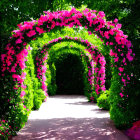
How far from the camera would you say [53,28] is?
18.2 feet

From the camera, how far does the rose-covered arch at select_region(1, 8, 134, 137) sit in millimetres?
5426

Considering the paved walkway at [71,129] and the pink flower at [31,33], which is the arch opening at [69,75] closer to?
the paved walkway at [71,129]

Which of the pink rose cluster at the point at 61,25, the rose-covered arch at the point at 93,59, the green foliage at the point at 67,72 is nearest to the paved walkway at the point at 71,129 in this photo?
the pink rose cluster at the point at 61,25

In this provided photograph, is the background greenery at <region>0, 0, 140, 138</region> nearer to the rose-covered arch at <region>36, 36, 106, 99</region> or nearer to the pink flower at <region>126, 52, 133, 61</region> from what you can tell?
the pink flower at <region>126, 52, 133, 61</region>

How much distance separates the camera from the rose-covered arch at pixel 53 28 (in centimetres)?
543

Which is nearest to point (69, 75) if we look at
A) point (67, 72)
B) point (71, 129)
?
point (67, 72)

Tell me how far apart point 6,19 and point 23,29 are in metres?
1.49

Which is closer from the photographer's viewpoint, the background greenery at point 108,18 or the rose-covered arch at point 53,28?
the rose-covered arch at point 53,28

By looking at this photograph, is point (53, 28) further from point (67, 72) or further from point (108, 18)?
point (67, 72)

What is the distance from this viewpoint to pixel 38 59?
11.3 metres

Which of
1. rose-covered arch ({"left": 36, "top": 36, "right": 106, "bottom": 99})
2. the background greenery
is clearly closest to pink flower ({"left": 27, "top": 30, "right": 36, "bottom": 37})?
the background greenery

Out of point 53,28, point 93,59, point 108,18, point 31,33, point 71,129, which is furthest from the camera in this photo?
point 93,59

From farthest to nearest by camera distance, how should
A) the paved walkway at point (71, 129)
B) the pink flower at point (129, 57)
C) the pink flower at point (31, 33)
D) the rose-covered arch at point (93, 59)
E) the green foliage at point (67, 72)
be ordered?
the green foliage at point (67, 72) < the rose-covered arch at point (93, 59) < the pink flower at point (129, 57) < the pink flower at point (31, 33) < the paved walkway at point (71, 129)

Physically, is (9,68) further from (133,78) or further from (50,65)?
(50,65)
